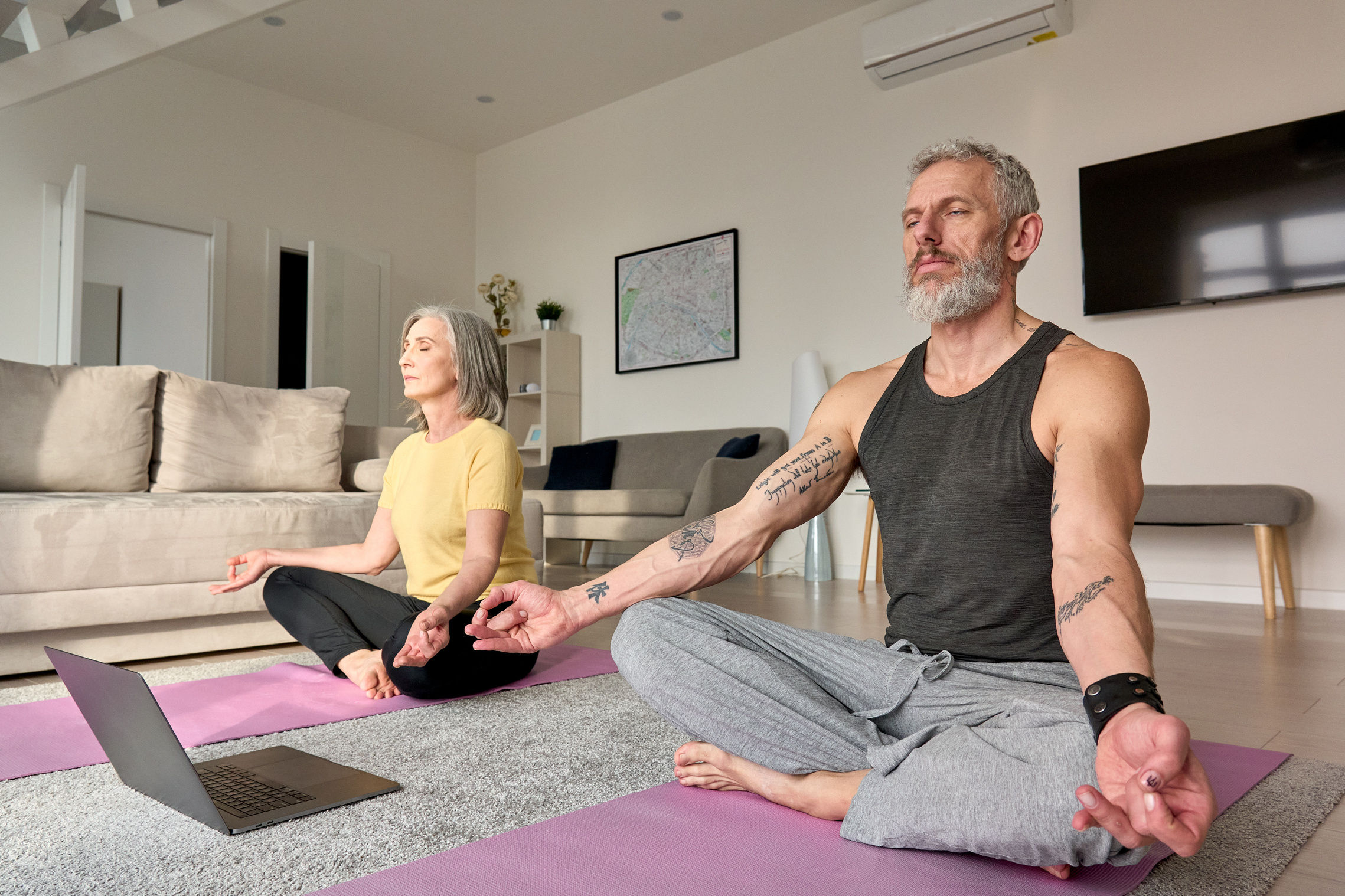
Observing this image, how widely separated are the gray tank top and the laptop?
835 millimetres

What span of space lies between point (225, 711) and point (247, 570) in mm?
291

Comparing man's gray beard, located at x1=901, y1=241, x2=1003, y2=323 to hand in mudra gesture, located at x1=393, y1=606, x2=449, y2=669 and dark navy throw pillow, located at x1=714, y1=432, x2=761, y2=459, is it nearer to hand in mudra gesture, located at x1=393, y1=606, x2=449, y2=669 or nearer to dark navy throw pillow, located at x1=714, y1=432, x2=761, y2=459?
hand in mudra gesture, located at x1=393, y1=606, x2=449, y2=669

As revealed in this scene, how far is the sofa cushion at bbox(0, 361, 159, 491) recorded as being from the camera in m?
2.97

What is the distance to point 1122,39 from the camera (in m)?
4.07

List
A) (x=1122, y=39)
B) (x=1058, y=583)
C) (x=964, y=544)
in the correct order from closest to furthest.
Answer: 1. (x=1058, y=583)
2. (x=964, y=544)
3. (x=1122, y=39)

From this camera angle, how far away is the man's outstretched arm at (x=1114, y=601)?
25.3 inches

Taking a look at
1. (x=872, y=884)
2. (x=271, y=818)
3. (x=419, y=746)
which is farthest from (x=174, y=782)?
(x=872, y=884)

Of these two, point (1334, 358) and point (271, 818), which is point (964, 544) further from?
point (1334, 358)

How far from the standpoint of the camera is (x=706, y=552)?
1297 millimetres

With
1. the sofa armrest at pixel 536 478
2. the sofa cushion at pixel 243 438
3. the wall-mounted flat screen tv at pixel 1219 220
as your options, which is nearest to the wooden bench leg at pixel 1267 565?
the wall-mounted flat screen tv at pixel 1219 220

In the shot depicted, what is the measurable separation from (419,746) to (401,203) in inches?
226

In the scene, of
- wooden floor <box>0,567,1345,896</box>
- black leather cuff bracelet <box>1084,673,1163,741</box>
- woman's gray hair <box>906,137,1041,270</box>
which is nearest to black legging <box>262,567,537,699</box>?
wooden floor <box>0,567,1345,896</box>

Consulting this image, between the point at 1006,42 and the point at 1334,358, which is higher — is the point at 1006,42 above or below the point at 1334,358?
above

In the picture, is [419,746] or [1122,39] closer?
A: [419,746]
